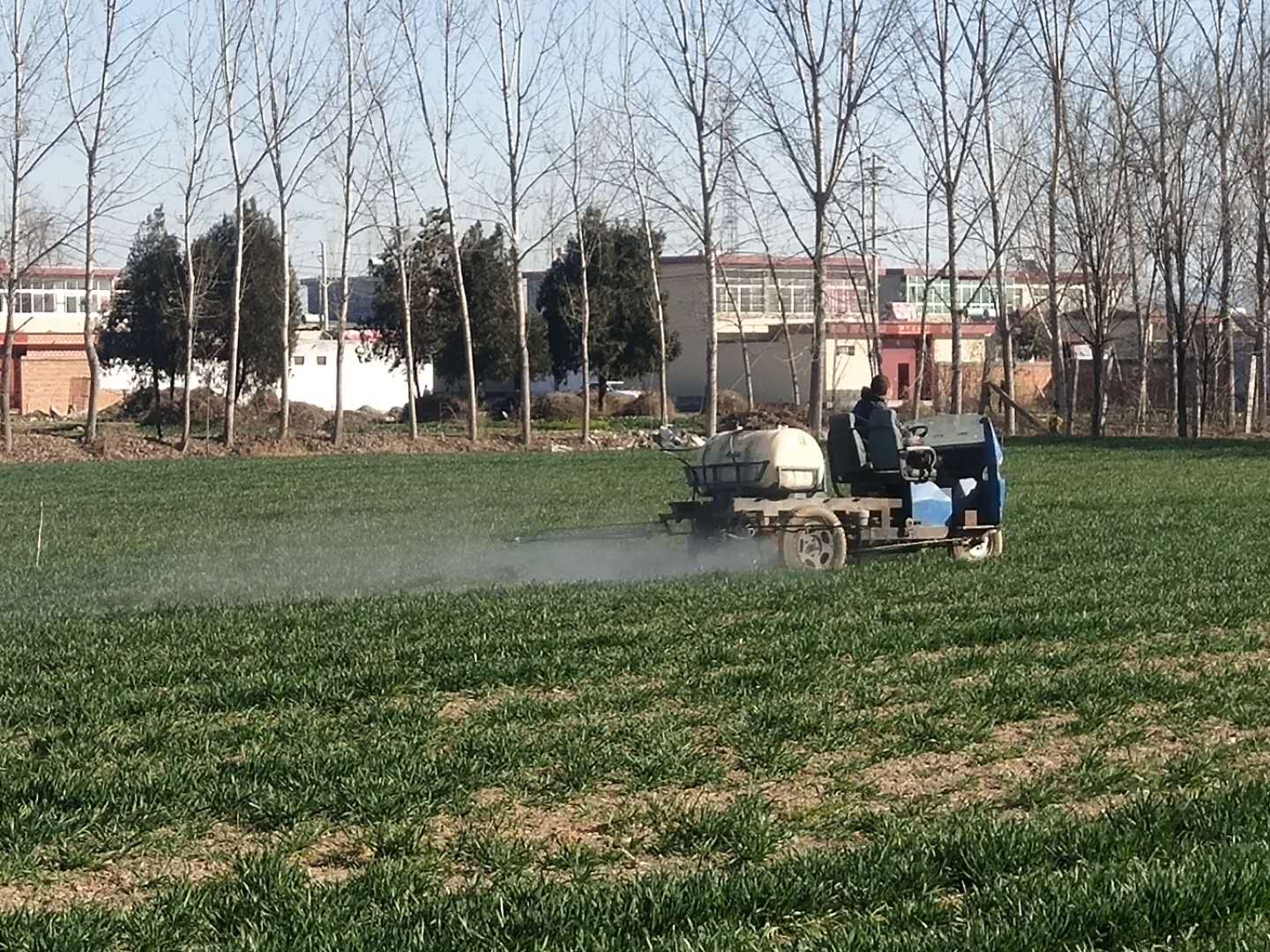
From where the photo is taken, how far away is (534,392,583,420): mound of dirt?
69.0 meters

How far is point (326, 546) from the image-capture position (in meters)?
21.0

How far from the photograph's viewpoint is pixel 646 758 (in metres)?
8.39

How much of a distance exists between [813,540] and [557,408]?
175ft

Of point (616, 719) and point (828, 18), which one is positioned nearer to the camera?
point (616, 719)

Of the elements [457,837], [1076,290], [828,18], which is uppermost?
[828,18]

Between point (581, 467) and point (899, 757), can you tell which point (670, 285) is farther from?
point (899, 757)

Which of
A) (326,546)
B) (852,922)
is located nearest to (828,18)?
(326,546)

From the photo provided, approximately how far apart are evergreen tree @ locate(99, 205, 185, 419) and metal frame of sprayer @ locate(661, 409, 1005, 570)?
52.2 meters

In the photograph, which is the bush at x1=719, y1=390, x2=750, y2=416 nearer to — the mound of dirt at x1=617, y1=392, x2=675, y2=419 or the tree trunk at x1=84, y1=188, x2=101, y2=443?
the mound of dirt at x1=617, y1=392, x2=675, y2=419

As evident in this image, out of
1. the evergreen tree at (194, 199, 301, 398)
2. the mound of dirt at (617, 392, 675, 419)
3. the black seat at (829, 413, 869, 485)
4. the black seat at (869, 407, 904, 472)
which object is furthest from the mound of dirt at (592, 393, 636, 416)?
the black seat at (869, 407, 904, 472)


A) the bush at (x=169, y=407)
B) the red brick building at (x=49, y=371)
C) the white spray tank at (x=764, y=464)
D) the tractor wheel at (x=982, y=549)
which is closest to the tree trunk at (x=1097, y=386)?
the bush at (x=169, y=407)

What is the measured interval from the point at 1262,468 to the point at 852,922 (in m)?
29.7

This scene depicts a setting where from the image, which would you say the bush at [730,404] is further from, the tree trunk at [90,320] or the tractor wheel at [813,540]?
the tractor wheel at [813,540]

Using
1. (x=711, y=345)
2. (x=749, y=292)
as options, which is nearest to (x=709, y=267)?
(x=711, y=345)
